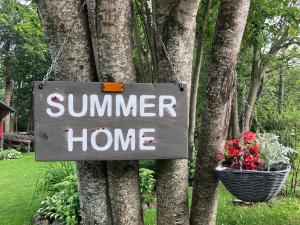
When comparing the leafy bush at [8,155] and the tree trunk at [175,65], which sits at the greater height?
the tree trunk at [175,65]

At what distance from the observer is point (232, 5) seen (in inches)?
99.3

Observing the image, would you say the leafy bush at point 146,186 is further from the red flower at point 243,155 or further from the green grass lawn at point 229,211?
the red flower at point 243,155

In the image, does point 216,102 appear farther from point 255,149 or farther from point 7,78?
point 7,78

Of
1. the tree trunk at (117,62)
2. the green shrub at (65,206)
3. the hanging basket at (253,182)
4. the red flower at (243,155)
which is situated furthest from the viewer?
the green shrub at (65,206)

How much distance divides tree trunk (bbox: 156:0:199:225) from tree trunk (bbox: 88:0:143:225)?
0.19 m

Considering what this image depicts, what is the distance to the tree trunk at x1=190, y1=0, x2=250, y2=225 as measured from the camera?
2.53 metres

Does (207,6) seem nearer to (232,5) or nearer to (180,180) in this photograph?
(232,5)

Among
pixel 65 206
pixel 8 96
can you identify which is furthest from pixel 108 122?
pixel 8 96

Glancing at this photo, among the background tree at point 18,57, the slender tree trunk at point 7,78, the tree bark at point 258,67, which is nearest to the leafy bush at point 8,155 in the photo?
the slender tree trunk at point 7,78

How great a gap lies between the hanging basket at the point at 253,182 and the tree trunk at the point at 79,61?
2.62 feet

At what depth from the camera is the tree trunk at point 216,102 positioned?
2.53 metres

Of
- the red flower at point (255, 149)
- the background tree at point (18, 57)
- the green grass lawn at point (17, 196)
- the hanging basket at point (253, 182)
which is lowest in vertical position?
the green grass lawn at point (17, 196)

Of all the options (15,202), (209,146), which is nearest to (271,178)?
(209,146)

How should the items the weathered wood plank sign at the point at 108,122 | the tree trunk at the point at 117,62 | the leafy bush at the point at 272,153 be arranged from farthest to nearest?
the leafy bush at the point at 272,153 → the tree trunk at the point at 117,62 → the weathered wood plank sign at the point at 108,122
